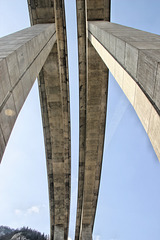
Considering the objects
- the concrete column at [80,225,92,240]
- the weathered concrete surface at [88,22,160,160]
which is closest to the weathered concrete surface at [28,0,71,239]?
the concrete column at [80,225,92,240]

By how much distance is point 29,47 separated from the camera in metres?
5.94

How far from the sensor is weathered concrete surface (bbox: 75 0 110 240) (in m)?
11.4

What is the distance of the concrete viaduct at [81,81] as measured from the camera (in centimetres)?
407

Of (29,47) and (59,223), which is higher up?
(29,47)

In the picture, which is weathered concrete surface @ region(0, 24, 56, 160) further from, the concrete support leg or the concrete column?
the concrete column

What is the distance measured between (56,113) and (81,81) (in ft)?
10.2

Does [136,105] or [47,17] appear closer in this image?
[136,105]

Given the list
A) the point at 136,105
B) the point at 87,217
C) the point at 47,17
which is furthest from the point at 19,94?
the point at 87,217

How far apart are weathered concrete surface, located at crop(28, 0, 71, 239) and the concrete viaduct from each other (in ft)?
0.17

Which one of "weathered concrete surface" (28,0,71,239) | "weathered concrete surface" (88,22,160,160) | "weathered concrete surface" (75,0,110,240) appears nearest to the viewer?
"weathered concrete surface" (88,22,160,160)

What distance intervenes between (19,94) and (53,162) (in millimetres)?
11567

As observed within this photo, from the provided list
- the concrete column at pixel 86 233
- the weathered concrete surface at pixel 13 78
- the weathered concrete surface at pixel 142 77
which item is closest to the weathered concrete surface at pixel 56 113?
the concrete column at pixel 86 233

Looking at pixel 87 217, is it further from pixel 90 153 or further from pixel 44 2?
pixel 44 2

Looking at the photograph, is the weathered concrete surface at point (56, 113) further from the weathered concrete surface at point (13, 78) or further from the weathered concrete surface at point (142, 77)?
the weathered concrete surface at point (142, 77)
